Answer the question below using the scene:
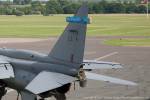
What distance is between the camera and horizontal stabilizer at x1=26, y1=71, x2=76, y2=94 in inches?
757

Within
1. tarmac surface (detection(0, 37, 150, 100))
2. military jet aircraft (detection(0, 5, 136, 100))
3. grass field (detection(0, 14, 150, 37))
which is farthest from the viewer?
grass field (detection(0, 14, 150, 37))

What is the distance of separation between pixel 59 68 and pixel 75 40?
4.63ft

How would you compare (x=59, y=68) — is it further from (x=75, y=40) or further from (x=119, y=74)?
(x=119, y=74)

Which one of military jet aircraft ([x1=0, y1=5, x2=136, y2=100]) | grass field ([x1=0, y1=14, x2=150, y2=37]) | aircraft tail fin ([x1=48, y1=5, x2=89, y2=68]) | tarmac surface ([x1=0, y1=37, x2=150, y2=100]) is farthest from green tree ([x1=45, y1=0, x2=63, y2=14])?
aircraft tail fin ([x1=48, y1=5, x2=89, y2=68])

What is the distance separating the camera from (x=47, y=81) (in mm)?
20094

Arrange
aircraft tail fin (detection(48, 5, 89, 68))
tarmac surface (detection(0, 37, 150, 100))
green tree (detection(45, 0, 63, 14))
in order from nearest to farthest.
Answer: aircraft tail fin (detection(48, 5, 89, 68)) → tarmac surface (detection(0, 37, 150, 100)) → green tree (detection(45, 0, 63, 14))

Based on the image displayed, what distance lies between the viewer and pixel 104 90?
29.9 m

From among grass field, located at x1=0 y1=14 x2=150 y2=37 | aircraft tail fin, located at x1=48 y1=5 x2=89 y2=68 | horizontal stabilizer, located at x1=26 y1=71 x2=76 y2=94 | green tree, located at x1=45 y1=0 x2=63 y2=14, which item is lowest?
green tree, located at x1=45 y1=0 x2=63 y2=14

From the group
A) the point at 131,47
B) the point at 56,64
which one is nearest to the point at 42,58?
the point at 56,64

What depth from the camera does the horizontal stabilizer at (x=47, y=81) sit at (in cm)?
1922

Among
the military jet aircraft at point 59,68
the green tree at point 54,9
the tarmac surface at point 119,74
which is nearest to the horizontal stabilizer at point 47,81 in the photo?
the military jet aircraft at point 59,68

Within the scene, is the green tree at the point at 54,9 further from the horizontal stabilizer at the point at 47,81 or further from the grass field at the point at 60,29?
the horizontal stabilizer at the point at 47,81

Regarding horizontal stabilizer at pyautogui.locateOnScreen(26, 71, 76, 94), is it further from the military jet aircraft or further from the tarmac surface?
the tarmac surface

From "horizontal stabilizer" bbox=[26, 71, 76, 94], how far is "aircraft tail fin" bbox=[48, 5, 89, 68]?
0.94m
